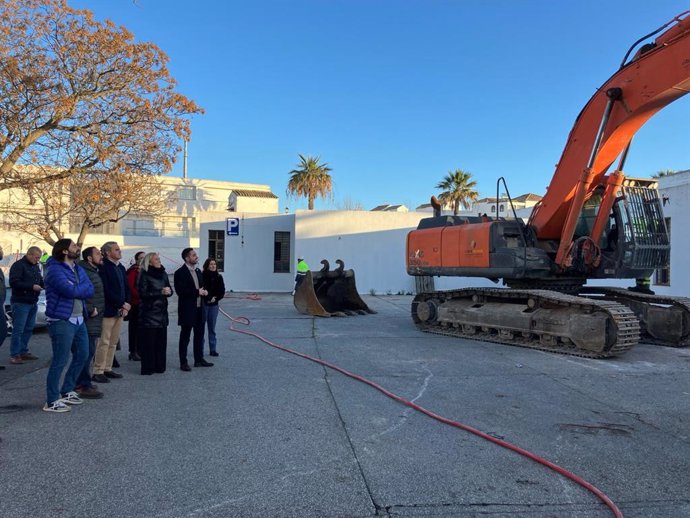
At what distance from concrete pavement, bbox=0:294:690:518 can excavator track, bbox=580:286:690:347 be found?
132 cm

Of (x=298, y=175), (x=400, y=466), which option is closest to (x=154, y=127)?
(x=400, y=466)

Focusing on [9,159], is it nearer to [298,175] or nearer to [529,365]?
[529,365]

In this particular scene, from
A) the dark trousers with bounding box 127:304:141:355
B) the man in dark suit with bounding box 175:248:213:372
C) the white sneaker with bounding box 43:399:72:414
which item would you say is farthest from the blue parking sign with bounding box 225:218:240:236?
the white sneaker with bounding box 43:399:72:414

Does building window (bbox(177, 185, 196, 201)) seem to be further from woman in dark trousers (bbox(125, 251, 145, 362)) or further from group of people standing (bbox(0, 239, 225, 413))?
woman in dark trousers (bbox(125, 251, 145, 362))

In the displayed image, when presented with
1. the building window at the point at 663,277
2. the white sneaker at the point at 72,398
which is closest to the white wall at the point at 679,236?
the building window at the point at 663,277

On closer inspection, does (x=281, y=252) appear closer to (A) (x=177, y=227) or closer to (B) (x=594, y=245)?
(B) (x=594, y=245)

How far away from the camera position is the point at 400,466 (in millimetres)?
3781

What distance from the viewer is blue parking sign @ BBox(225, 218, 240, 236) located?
23312 mm

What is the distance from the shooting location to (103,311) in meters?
6.16

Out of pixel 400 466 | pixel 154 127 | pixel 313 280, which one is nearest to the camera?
pixel 400 466

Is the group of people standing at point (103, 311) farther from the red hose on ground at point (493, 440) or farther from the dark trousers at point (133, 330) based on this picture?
the red hose on ground at point (493, 440)

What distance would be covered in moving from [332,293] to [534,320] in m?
7.02

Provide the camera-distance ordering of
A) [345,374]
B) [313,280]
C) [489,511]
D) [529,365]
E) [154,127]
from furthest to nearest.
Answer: [313,280]
[154,127]
[529,365]
[345,374]
[489,511]

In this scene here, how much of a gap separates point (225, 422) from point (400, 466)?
5.96 ft
